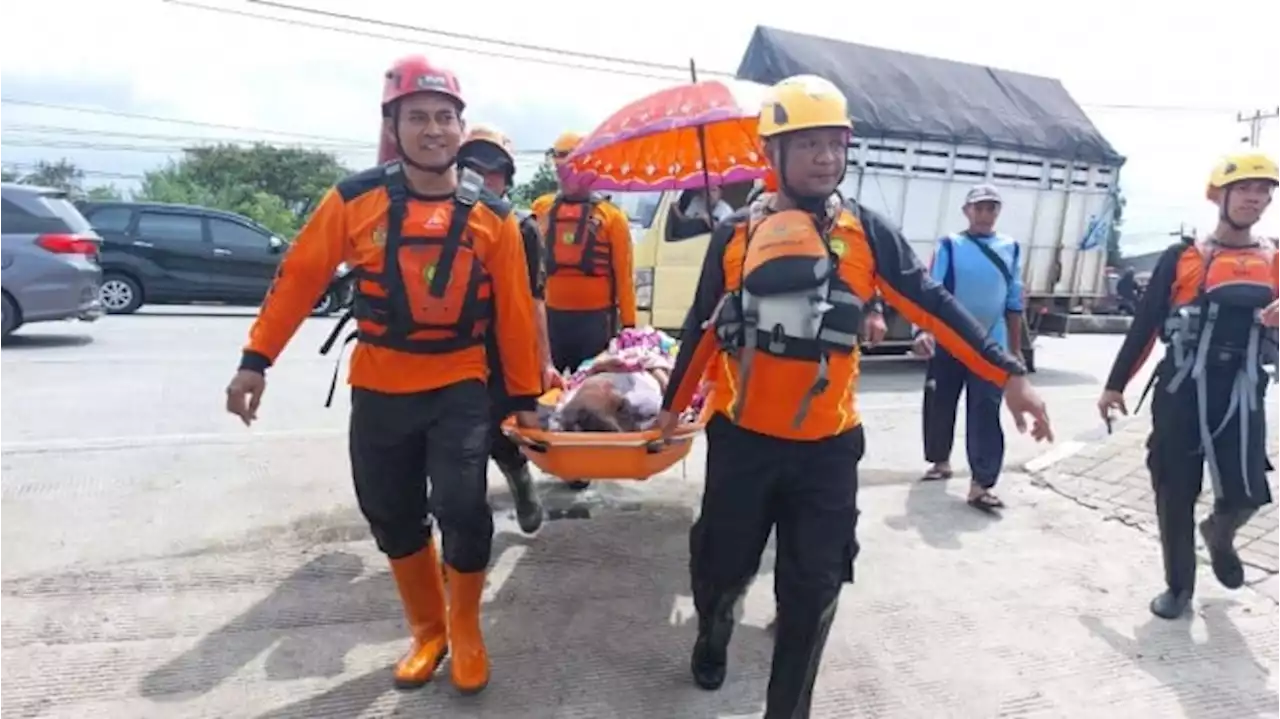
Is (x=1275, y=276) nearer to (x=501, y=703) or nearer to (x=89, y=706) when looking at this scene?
(x=501, y=703)

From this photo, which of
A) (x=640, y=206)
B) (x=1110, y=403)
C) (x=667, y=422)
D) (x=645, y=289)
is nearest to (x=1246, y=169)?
(x=1110, y=403)

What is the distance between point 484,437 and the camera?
3.22 m

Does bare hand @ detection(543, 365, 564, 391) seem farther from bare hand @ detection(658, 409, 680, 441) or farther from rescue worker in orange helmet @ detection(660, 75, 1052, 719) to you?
rescue worker in orange helmet @ detection(660, 75, 1052, 719)

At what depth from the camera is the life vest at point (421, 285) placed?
304 cm

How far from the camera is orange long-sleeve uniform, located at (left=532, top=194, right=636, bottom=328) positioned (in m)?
5.29

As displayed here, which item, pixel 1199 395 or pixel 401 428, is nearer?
pixel 401 428

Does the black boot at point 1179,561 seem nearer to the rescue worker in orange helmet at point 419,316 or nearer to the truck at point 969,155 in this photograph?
the rescue worker in orange helmet at point 419,316

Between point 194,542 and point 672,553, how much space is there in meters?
2.19

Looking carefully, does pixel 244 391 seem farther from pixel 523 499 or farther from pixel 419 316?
pixel 523 499

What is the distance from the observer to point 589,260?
5.31 metres

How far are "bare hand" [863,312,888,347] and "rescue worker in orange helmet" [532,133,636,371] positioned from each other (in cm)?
247

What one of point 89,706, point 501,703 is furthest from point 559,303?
point 89,706

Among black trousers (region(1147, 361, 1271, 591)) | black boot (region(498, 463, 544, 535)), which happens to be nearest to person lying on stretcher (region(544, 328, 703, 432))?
black boot (region(498, 463, 544, 535))

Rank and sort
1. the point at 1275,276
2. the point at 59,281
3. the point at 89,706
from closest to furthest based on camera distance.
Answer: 1. the point at 89,706
2. the point at 1275,276
3. the point at 59,281
